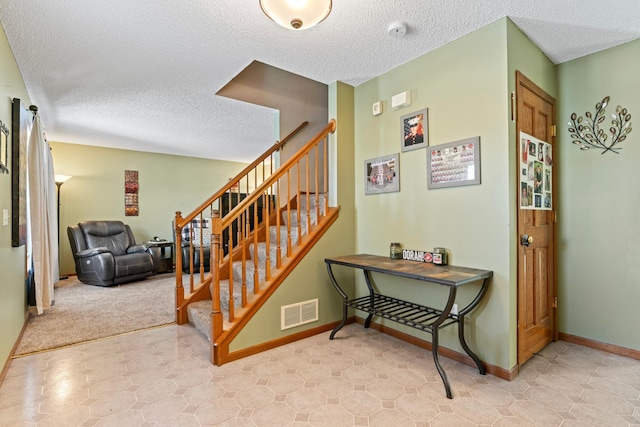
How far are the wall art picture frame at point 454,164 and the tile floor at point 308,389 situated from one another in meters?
1.33

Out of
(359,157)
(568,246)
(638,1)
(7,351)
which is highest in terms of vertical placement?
(638,1)

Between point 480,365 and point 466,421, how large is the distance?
586 mm

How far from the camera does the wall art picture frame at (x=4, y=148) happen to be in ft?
7.09

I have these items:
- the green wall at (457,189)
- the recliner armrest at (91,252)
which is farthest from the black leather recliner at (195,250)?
the green wall at (457,189)

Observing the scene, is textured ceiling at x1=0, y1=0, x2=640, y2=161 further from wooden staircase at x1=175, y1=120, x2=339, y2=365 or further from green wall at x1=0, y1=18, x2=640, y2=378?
wooden staircase at x1=175, y1=120, x2=339, y2=365

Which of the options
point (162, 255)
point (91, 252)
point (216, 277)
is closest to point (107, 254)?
point (91, 252)

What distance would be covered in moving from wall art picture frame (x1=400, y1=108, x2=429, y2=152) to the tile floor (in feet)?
5.43

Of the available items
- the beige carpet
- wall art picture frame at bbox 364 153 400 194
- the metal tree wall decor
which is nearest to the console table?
wall art picture frame at bbox 364 153 400 194

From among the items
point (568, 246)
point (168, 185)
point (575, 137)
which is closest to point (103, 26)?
point (575, 137)

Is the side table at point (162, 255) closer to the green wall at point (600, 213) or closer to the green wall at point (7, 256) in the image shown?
the green wall at point (7, 256)

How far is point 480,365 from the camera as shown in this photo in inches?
85.1

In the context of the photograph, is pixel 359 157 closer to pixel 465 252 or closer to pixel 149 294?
pixel 465 252

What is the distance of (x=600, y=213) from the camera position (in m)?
2.54

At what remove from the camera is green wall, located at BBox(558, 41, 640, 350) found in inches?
94.4
